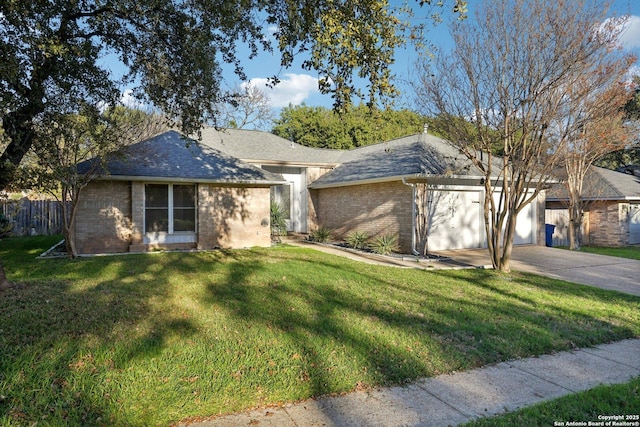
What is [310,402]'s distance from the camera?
384 centimetres

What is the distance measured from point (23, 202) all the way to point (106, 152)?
37.9ft

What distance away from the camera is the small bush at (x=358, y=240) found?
583 inches

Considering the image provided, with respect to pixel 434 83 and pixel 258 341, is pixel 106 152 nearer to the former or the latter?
pixel 258 341

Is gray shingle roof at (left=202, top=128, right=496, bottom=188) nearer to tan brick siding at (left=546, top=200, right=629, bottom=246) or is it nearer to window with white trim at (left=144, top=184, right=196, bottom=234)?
window with white trim at (left=144, top=184, right=196, bottom=234)

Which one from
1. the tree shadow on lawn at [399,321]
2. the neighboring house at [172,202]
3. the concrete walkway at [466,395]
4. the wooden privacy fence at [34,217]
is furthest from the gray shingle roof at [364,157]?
the wooden privacy fence at [34,217]

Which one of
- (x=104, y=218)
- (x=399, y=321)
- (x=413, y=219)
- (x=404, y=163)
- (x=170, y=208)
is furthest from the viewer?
(x=404, y=163)

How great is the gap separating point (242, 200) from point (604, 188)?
16995 mm

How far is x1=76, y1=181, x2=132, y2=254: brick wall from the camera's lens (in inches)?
478

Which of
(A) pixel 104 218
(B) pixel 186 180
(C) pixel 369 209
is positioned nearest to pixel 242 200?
(B) pixel 186 180

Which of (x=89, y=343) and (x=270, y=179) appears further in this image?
(x=270, y=179)

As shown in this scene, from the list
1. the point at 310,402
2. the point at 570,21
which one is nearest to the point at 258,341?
the point at 310,402

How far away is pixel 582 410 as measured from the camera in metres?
3.69

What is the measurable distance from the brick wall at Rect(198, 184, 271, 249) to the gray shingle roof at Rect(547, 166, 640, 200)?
1492cm

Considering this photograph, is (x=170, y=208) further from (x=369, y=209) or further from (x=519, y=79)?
(x=519, y=79)
